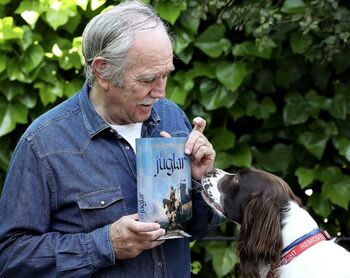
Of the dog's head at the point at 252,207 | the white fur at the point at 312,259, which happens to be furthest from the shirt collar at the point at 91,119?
the white fur at the point at 312,259

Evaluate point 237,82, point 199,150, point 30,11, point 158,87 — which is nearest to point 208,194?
point 199,150

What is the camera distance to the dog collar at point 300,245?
3.42 m

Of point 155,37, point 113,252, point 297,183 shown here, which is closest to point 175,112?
point 155,37

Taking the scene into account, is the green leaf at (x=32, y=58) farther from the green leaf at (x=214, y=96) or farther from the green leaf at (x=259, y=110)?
the green leaf at (x=259, y=110)

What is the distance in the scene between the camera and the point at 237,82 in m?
5.12

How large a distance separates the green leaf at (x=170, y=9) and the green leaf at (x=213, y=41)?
234 mm

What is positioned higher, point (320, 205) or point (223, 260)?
point (320, 205)

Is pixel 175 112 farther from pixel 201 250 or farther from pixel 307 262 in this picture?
pixel 201 250

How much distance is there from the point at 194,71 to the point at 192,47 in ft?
0.50

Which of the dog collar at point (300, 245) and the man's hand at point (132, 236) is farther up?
the man's hand at point (132, 236)

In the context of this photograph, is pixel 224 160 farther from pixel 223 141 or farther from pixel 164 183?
pixel 164 183

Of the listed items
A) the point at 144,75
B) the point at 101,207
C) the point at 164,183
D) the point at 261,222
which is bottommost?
the point at 261,222

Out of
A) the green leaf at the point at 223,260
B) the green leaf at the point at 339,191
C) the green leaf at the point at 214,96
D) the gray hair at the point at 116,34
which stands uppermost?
the gray hair at the point at 116,34

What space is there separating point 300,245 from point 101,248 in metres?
0.85
